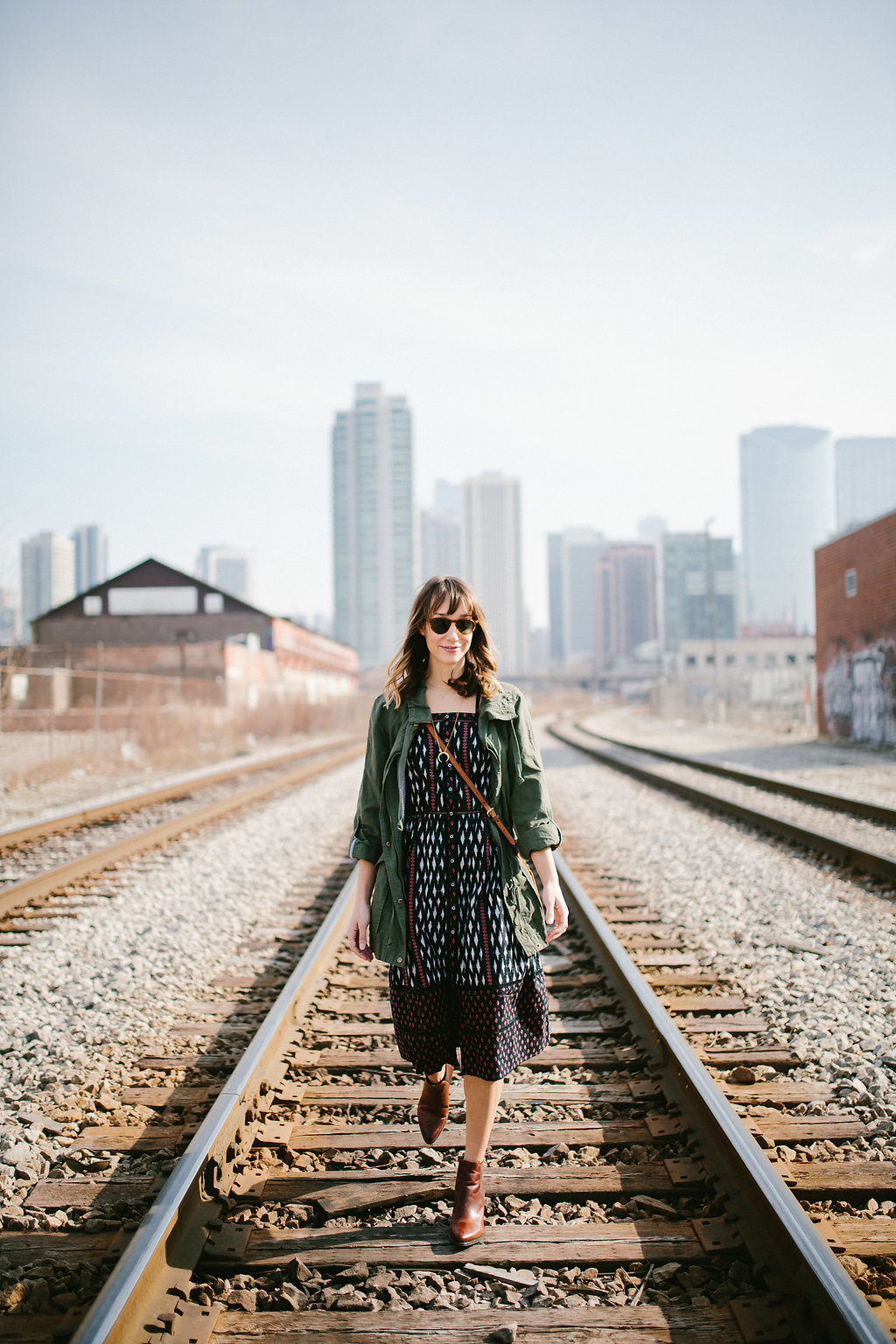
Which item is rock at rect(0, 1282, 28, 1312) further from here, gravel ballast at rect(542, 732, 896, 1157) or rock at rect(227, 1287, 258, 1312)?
gravel ballast at rect(542, 732, 896, 1157)

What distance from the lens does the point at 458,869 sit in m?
2.60

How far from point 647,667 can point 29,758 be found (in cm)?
12499

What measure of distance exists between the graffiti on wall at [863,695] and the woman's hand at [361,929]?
20355 mm

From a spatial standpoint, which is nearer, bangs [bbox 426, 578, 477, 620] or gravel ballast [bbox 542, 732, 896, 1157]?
bangs [bbox 426, 578, 477, 620]

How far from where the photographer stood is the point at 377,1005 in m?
4.41

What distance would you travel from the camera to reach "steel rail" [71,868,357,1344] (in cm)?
209

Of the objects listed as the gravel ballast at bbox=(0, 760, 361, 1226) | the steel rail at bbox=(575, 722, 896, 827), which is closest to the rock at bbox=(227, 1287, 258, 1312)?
the gravel ballast at bbox=(0, 760, 361, 1226)

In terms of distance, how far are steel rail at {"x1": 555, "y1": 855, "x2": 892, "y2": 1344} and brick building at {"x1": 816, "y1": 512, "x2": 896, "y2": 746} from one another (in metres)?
19.1

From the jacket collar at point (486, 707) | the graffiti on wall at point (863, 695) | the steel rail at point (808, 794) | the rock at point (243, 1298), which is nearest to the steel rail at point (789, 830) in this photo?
the steel rail at point (808, 794)

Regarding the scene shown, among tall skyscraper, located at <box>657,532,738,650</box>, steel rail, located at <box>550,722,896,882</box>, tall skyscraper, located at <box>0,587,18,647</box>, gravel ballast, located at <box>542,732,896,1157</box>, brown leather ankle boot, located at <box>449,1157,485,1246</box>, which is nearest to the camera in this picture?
brown leather ankle boot, located at <box>449,1157,485,1246</box>

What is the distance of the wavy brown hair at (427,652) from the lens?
2.65 meters

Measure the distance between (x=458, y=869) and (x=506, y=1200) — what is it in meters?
1.08

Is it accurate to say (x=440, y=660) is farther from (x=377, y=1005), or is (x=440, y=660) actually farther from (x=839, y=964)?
(x=839, y=964)

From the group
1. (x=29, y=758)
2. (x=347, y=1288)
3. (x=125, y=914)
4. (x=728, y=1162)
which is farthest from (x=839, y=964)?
(x=29, y=758)
